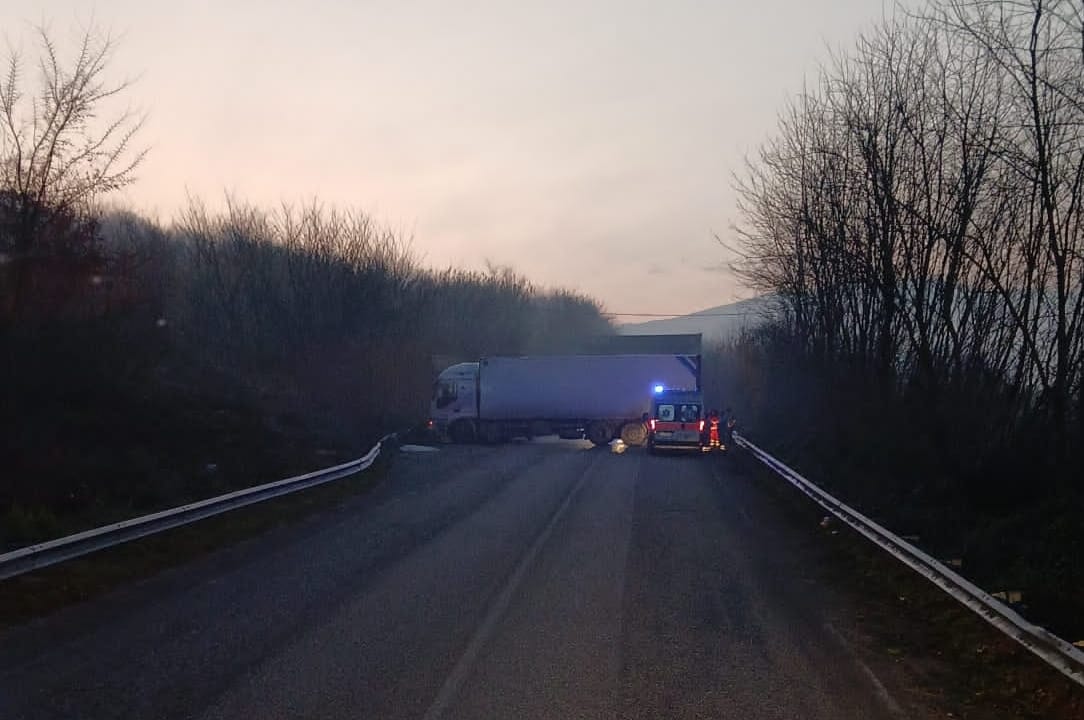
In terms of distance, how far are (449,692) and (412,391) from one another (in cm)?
4170

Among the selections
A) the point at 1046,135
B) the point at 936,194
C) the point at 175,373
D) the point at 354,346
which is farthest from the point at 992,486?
the point at 354,346

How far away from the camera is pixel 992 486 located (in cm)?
1445

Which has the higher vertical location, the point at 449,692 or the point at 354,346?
the point at 354,346

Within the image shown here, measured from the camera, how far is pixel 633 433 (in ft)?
133

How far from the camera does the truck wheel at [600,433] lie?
133 feet

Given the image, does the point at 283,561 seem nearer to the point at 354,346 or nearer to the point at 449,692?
the point at 449,692

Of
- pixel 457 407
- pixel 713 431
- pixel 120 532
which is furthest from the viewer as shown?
pixel 457 407

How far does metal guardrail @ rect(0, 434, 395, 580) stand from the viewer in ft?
30.0

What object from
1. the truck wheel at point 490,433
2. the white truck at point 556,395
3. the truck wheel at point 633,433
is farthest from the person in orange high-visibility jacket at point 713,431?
the truck wheel at point 490,433

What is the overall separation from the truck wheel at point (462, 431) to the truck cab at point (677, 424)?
33.5 feet

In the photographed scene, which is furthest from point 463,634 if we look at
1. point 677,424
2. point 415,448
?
point 415,448

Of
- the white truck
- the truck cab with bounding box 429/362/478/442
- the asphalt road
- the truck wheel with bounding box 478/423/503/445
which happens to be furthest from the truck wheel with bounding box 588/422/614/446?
the asphalt road

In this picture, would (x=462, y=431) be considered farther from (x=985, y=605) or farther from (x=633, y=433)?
(x=985, y=605)

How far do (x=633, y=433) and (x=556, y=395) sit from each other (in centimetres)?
345
